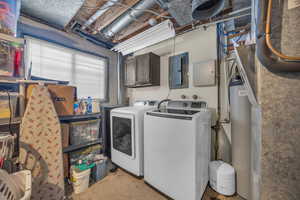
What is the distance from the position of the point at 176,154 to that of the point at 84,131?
5.43ft

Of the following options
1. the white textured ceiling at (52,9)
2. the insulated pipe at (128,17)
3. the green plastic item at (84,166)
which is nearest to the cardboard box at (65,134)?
the green plastic item at (84,166)

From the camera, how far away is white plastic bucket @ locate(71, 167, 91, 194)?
5.03ft

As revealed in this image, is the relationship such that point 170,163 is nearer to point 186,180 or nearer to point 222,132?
point 186,180

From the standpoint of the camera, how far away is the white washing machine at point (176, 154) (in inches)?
46.9

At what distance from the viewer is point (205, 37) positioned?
6.60 ft

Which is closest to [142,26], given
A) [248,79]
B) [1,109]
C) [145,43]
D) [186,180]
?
[145,43]

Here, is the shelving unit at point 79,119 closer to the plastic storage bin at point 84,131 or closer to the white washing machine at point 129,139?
the plastic storage bin at point 84,131

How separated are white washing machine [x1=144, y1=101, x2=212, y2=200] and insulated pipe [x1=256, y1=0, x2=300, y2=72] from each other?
718mm

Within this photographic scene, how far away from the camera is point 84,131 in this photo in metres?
1.98

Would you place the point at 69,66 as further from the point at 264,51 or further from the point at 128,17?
the point at 264,51

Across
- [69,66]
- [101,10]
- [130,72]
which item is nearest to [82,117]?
[69,66]

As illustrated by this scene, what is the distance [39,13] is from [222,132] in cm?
358

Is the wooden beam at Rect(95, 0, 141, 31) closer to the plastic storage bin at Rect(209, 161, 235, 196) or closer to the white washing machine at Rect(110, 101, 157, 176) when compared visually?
the white washing machine at Rect(110, 101, 157, 176)

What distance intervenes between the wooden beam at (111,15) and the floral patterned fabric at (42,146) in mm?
1609
